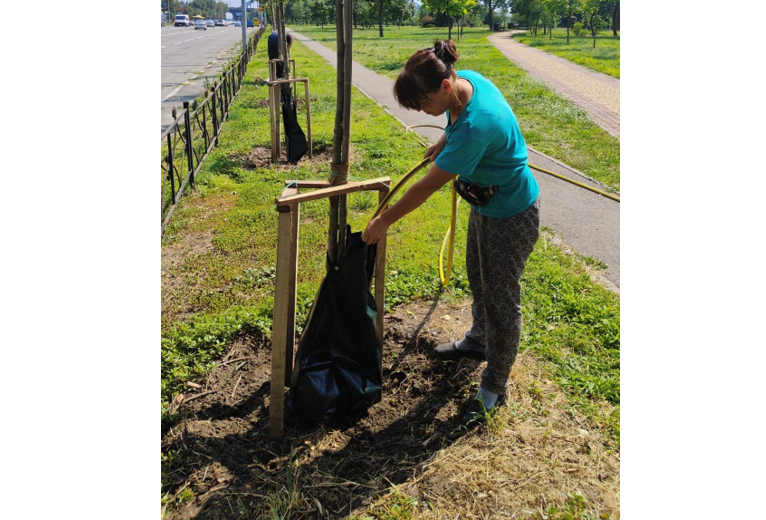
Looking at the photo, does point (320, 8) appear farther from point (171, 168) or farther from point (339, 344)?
point (339, 344)

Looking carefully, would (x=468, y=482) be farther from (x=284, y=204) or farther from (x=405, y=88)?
(x=405, y=88)

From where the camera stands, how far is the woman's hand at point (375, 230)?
2.64 m

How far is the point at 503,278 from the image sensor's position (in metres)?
2.86

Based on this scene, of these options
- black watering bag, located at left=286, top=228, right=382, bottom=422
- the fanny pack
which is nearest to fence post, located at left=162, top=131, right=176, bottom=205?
black watering bag, located at left=286, top=228, right=382, bottom=422

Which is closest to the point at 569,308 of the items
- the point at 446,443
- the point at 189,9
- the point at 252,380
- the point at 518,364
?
the point at 518,364

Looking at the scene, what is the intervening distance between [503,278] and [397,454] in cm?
103

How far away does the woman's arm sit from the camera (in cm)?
245

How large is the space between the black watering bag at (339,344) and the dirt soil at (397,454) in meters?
0.16

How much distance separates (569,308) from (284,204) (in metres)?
2.53

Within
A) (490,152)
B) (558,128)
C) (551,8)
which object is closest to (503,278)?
(490,152)

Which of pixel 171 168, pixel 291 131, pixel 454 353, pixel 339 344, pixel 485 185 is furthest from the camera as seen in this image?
pixel 291 131

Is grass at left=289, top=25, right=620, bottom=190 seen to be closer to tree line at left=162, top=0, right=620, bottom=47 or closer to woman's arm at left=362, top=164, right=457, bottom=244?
woman's arm at left=362, top=164, right=457, bottom=244

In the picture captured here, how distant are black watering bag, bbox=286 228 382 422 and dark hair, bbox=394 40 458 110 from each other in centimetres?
78

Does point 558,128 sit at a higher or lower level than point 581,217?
higher
